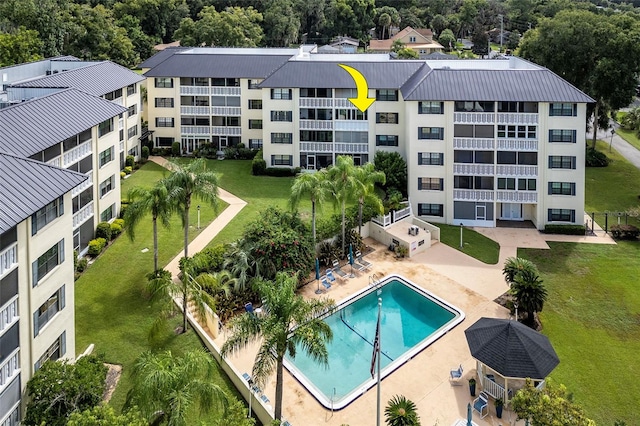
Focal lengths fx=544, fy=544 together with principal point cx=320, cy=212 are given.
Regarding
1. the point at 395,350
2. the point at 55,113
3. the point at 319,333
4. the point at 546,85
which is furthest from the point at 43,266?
the point at 546,85

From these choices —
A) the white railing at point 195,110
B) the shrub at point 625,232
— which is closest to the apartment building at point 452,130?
the shrub at point 625,232

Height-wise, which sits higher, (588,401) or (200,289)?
(200,289)

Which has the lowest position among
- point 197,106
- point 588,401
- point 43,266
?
point 588,401

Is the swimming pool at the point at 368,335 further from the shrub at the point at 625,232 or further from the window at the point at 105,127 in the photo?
the window at the point at 105,127

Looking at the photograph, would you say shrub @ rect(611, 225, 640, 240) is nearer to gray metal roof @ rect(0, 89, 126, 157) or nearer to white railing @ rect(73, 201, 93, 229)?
gray metal roof @ rect(0, 89, 126, 157)

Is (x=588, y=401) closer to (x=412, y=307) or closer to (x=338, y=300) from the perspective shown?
(x=412, y=307)
